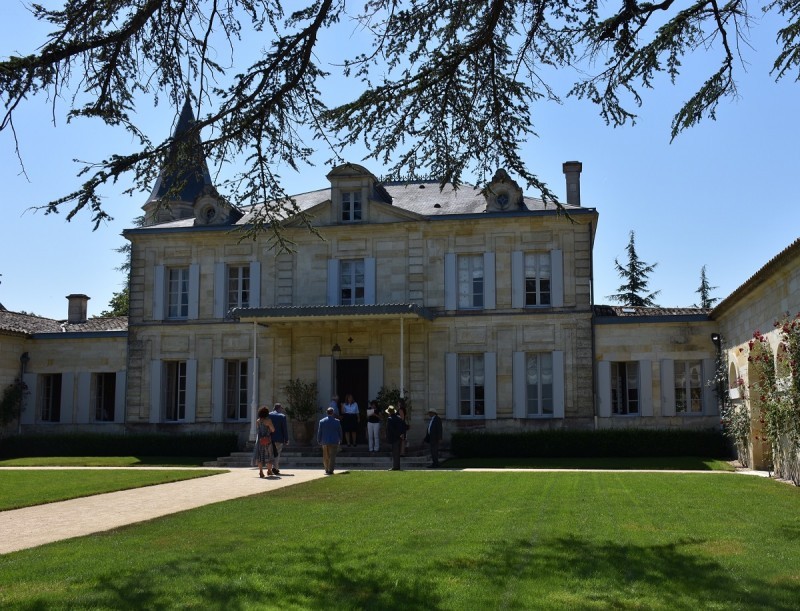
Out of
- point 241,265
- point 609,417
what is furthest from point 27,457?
point 609,417

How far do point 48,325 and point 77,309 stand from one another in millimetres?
1062

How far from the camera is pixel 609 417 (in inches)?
918

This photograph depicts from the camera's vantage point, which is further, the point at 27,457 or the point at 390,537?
the point at 27,457

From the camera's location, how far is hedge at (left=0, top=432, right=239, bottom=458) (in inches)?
936

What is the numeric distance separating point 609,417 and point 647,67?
15.0m

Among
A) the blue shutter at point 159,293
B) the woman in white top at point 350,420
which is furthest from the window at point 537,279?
the blue shutter at point 159,293

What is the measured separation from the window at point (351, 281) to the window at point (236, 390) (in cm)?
344

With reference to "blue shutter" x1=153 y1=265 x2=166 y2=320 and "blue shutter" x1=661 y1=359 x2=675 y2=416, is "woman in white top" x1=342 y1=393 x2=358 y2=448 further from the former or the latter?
"blue shutter" x1=661 y1=359 x2=675 y2=416

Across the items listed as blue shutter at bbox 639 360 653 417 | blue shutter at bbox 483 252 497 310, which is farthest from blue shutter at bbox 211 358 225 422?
blue shutter at bbox 639 360 653 417

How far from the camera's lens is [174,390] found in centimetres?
2608

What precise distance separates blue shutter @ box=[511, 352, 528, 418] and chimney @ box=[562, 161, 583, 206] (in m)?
5.13

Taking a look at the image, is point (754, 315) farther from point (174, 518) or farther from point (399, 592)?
point (399, 592)

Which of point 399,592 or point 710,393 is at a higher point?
point 710,393

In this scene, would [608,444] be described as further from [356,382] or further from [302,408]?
[302,408]
